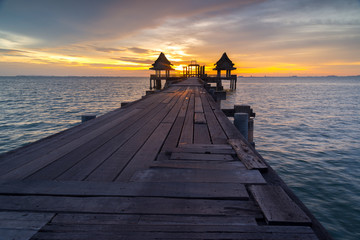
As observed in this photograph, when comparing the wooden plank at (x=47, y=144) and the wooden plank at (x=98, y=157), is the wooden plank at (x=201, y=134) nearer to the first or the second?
the wooden plank at (x=98, y=157)

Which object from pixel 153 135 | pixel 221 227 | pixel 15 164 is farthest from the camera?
pixel 153 135

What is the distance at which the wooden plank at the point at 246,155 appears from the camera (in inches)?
101

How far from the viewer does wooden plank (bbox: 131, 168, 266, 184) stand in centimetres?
228

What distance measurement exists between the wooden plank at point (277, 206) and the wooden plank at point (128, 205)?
97 mm

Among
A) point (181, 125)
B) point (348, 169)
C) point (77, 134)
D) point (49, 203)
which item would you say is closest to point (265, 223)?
point (49, 203)

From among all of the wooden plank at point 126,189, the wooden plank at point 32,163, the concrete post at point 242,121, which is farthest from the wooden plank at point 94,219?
the concrete post at point 242,121

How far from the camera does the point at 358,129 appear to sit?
1616 centimetres

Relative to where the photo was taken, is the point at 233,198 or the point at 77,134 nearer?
the point at 233,198

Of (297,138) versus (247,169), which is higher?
(247,169)

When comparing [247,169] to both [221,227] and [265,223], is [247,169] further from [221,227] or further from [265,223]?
[221,227]

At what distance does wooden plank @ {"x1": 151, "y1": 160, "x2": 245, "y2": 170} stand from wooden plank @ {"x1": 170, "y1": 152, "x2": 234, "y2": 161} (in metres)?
0.10

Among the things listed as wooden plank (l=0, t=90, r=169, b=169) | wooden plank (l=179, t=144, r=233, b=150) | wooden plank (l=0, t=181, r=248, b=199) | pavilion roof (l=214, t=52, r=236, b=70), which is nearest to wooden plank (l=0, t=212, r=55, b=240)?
wooden plank (l=0, t=181, r=248, b=199)

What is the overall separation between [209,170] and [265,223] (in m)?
1.00

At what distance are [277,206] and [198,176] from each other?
872mm
